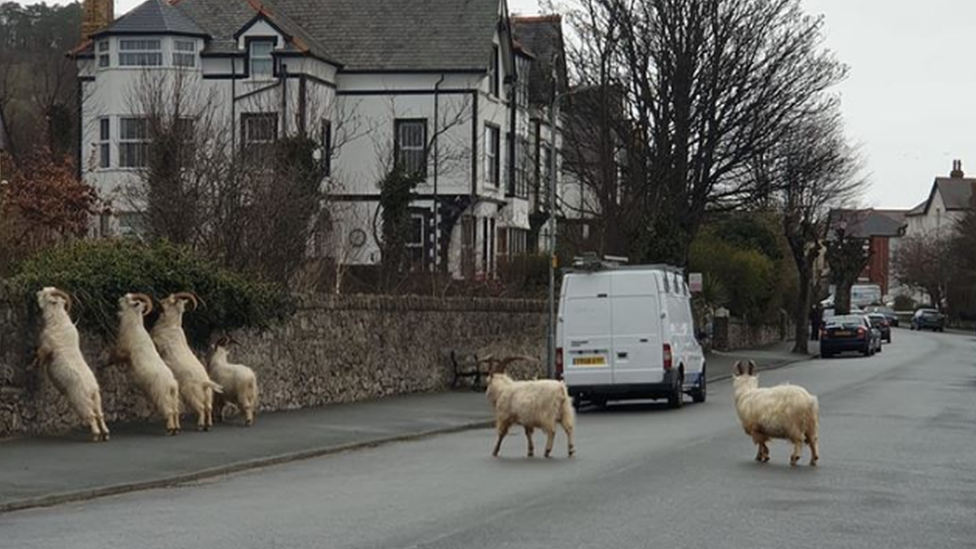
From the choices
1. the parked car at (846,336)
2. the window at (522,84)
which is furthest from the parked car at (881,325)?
the window at (522,84)

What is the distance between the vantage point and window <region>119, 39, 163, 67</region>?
46.5 m

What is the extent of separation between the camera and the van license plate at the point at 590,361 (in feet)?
88.1

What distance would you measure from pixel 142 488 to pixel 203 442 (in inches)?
157

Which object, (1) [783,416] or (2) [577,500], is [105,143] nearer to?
(1) [783,416]

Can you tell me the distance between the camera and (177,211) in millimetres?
27016

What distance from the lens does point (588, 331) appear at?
26859 mm

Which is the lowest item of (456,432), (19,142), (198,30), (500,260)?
(456,432)

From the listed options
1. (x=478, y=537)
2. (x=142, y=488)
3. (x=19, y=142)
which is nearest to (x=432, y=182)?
(x=19, y=142)

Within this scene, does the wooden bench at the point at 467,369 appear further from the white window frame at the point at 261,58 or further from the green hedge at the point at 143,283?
the white window frame at the point at 261,58

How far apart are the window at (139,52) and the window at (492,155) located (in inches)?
440

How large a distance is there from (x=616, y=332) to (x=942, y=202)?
A: 479 feet

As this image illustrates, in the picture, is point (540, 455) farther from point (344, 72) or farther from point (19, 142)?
point (19, 142)

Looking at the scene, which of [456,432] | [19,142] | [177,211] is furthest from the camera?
[19,142]

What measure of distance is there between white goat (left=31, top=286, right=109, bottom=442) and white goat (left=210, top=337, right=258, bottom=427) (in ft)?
10.2
